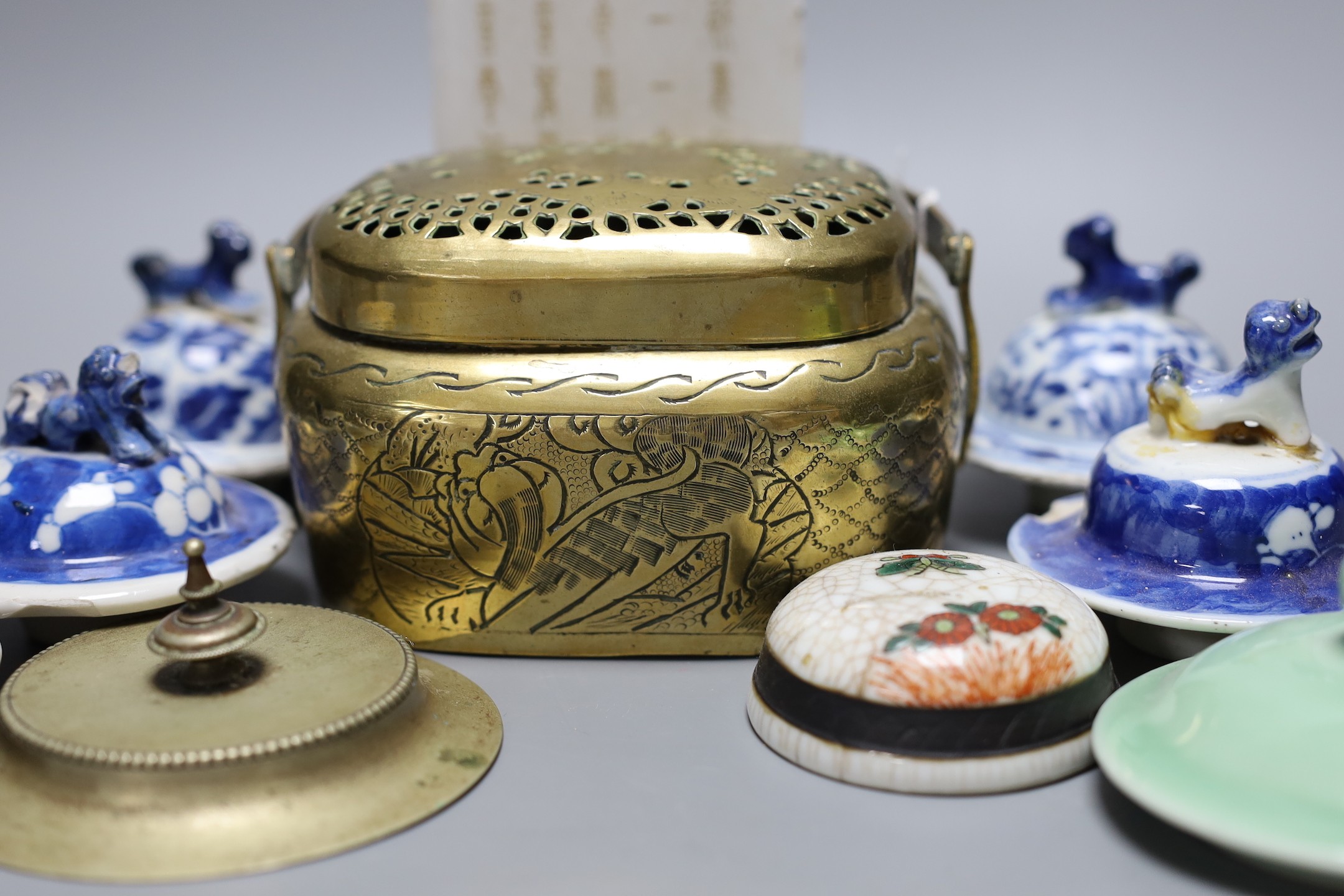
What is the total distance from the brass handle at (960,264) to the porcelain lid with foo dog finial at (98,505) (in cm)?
96

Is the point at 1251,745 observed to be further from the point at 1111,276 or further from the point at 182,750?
the point at 1111,276

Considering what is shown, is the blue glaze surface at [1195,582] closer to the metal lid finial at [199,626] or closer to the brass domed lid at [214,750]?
the brass domed lid at [214,750]

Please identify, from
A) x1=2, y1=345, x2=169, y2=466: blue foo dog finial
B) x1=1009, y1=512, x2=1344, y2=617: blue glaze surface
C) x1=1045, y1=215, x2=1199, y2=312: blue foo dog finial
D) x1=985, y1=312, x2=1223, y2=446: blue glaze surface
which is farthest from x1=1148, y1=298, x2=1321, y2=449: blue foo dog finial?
x1=2, y1=345, x2=169, y2=466: blue foo dog finial

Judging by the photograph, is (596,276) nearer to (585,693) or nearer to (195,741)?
(585,693)

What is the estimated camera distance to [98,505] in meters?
1.61

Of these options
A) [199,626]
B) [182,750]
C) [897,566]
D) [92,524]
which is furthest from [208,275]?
[897,566]

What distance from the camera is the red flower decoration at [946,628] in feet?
4.39

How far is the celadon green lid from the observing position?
45.3 inches

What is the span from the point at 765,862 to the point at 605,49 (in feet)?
4.91

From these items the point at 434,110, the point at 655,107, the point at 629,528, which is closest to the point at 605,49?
the point at 655,107

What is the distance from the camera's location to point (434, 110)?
2.33m

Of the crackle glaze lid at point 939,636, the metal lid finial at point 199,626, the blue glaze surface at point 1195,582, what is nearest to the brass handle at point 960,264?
the blue glaze surface at point 1195,582

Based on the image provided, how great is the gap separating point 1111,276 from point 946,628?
1058mm

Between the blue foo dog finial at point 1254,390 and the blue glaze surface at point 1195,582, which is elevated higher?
the blue foo dog finial at point 1254,390
